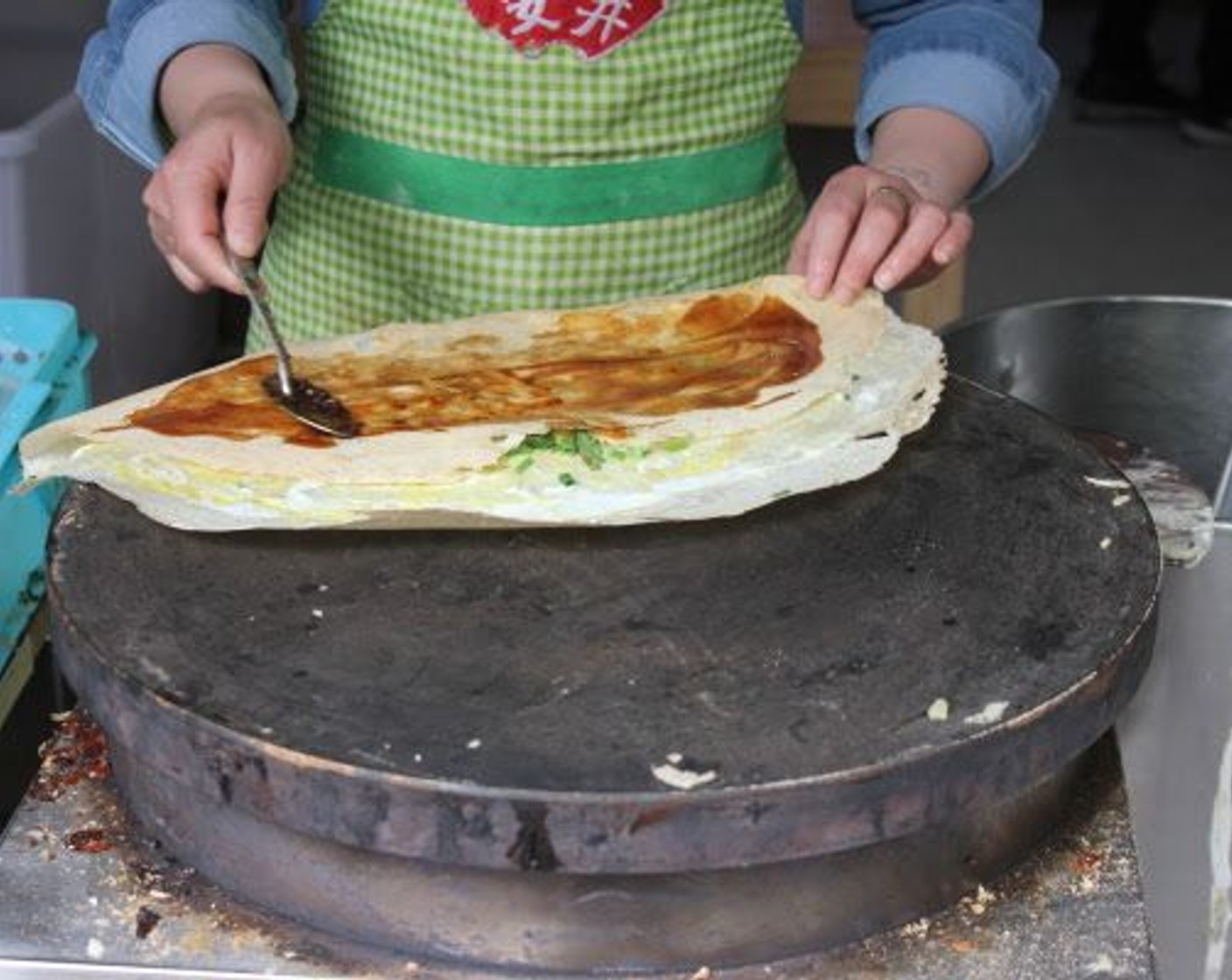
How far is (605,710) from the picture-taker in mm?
1025

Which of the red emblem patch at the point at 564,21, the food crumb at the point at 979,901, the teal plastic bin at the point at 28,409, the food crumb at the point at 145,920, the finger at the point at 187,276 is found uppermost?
the red emblem patch at the point at 564,21

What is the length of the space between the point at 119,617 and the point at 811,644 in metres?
0.42

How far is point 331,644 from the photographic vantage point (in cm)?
109

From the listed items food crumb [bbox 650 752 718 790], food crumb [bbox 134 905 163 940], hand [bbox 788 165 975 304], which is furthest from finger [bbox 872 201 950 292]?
food crumb [bbox 134 905 163 940]

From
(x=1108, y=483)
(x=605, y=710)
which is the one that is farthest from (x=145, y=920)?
(x=1108, y=483)

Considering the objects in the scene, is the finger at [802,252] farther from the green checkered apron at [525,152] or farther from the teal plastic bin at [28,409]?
the teal plastic bin at [28,409]

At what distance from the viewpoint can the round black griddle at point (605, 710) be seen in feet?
3.18

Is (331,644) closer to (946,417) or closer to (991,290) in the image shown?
(946,417)

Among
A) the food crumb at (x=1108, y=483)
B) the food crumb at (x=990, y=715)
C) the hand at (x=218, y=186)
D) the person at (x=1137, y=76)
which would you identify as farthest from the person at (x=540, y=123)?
the person at (x=1137, y=76)

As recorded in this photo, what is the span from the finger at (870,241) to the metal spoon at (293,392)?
16.8 inches

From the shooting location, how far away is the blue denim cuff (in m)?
1.67

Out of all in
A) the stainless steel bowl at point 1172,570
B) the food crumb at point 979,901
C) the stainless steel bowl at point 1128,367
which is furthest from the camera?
the stainless steel bowl at point 1128,367

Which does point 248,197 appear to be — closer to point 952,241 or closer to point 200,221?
point 200,221

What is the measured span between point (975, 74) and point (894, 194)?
0.80 ft
